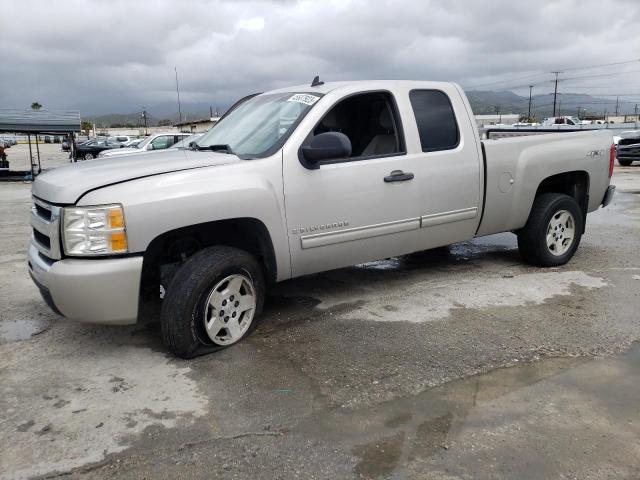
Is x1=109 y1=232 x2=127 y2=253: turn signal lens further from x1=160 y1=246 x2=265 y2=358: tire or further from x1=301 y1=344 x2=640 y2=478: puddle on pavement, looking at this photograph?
x1=301 y1=344 x2=640 y2=478: puddle on pavement

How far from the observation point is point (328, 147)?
3.99m

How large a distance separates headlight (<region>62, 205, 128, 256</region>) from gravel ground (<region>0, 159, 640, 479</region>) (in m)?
0.85

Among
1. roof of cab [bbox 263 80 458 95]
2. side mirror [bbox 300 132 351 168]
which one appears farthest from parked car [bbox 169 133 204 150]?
side mirror [bbox 300 132 351 168]

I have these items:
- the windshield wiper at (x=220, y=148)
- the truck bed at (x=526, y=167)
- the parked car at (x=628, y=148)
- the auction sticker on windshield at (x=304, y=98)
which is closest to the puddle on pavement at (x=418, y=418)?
the truck bed at (x=526, y=167)

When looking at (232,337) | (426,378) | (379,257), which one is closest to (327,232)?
(379,257)

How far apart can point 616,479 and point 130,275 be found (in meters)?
2.81

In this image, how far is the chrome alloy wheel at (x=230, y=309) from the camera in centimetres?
383

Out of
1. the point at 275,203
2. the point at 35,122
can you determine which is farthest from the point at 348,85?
the point at 35,122

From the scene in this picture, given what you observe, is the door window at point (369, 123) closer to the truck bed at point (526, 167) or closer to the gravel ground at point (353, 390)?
the truck bed at point (526, 167)

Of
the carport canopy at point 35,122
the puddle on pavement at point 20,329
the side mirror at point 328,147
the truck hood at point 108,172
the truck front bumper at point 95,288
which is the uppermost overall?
the carport canopy at point 35,122

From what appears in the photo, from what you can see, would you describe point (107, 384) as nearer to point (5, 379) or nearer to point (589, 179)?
point (5, 379)

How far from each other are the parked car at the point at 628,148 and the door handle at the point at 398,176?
1739 centimetres

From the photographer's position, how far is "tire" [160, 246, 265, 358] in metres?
3.64

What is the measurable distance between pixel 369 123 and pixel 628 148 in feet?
56.4
